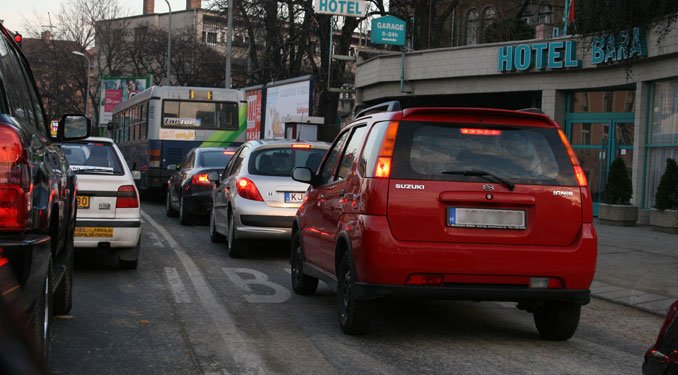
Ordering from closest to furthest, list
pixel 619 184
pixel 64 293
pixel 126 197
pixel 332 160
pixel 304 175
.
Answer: pixel 64 293
pixel 332 160
pixel 304 175
pixel 126 197
pixel 619 184

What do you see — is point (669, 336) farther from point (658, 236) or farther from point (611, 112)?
point (611, 112)

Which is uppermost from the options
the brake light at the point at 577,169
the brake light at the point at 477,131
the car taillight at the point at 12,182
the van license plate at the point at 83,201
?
the brake light at the point at 477,131

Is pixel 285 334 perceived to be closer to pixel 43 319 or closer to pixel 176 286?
pixel 176 286

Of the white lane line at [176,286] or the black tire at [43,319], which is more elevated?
the black tire at [43,319]

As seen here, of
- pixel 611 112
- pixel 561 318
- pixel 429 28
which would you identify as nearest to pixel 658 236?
pixel 611 112

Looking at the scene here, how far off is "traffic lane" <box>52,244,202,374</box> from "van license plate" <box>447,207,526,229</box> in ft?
6.52

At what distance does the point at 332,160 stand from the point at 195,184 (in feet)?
28.8

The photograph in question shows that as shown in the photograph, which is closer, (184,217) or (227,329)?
(227,329)

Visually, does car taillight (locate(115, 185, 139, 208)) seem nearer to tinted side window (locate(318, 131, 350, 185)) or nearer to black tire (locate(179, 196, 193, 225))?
tinted side window (locate(318, 131, 350, 185))

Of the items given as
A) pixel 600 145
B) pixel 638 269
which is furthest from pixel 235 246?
pixel 600 145

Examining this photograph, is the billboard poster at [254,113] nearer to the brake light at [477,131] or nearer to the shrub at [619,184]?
the shrub at [619,184]

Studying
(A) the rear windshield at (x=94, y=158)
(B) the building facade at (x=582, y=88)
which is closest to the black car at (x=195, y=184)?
(A) the rear windshield at (x=94, y=158)

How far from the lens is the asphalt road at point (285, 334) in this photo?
5.83 metres

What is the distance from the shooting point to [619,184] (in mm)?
19469
